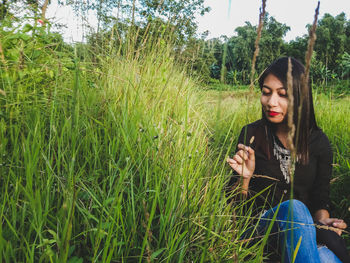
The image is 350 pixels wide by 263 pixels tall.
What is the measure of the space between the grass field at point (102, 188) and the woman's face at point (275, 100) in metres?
0.37

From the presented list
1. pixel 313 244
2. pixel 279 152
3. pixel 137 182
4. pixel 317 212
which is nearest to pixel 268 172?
pixel 279 152

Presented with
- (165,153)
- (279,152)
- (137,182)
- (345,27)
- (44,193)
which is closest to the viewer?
(44,193)

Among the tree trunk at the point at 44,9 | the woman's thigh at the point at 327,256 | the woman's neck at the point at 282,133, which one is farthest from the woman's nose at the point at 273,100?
the tree trunk at the point at 44,9

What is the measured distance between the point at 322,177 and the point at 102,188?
156cm

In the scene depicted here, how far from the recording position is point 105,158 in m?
1.27

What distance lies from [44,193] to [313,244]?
1283 millimetres

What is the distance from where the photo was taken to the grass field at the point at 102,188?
775 millimetres

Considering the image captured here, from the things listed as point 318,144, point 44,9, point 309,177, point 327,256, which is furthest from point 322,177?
point 44,9

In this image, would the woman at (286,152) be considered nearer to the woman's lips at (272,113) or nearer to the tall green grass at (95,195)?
the woman's lips at (272,113)

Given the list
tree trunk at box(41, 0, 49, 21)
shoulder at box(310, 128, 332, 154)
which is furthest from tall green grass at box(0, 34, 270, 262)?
shoulder at box(310, 128, 332, 154)

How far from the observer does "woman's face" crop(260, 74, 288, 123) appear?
1.67 m

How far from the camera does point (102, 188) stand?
112 centimetres

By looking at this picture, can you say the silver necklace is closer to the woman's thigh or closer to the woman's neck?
the woman's neck

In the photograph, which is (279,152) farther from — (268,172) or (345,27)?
(345,27)
